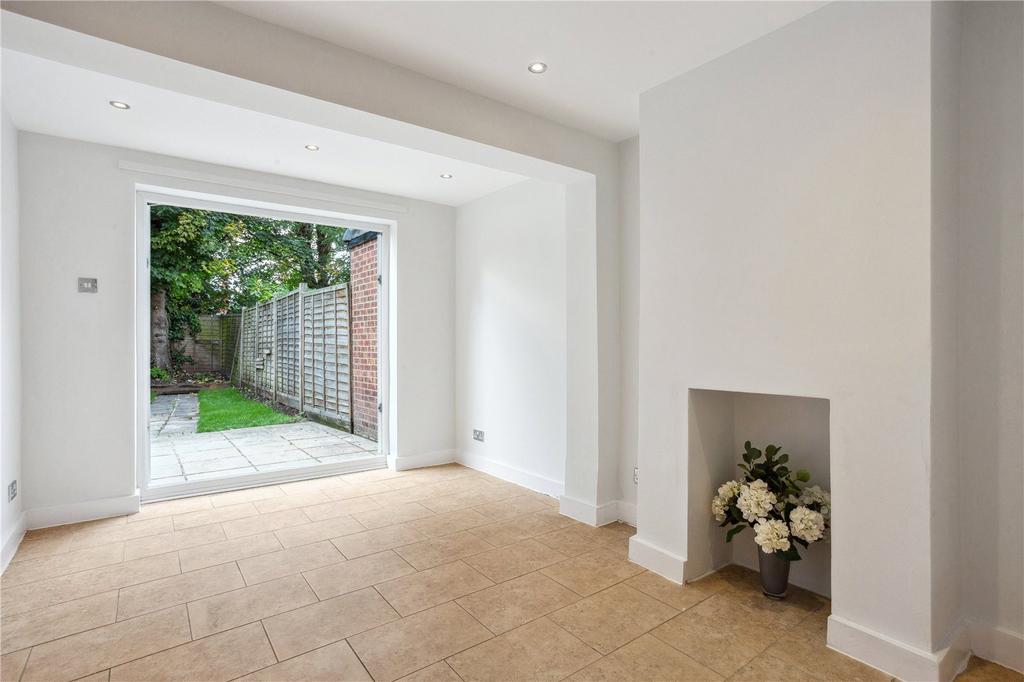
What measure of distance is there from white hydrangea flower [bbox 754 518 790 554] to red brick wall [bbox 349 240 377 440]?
3.66 meters

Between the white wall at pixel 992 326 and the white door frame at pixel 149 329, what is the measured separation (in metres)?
4.03

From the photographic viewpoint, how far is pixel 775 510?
Answer: 7.91ft

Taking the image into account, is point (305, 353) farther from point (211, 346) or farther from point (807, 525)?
point (807, 525)

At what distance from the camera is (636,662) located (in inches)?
77.8

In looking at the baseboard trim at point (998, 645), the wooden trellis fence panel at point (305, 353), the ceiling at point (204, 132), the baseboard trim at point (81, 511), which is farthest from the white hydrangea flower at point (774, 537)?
the wooden trellis fence panel at point (305, 353)

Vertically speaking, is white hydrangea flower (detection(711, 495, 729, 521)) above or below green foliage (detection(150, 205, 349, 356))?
below

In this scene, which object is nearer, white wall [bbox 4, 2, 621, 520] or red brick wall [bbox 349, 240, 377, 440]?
white wall [bbox 4, 2, 621, 520]

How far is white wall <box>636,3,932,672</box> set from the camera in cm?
189

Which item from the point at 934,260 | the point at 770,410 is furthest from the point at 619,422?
the point at 934,260

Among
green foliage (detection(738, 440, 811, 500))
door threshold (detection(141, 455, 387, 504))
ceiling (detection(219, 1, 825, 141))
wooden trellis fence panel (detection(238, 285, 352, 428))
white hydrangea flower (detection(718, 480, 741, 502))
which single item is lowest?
door threshold (detection(141, 455, 387, 504))

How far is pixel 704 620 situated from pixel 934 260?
166 centimetres

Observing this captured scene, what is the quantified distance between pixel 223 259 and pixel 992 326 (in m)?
4.92

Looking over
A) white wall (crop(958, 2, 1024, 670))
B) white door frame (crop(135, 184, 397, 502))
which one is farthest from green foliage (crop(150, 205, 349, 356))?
white wall (crop(958, 2, 1024, 670))

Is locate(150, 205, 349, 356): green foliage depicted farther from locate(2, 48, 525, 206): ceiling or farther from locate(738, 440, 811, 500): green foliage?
locate(738, 440, 811, 500): green foliage
